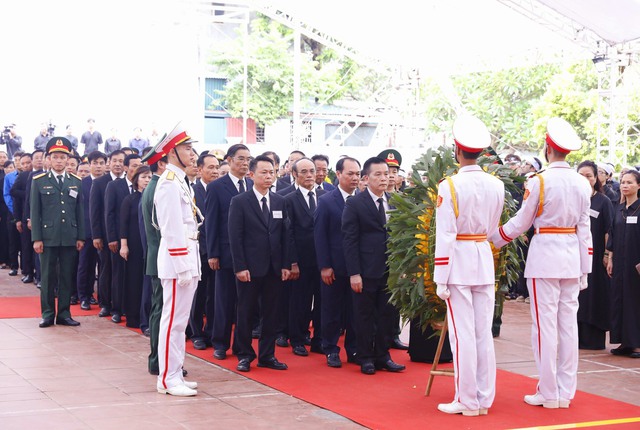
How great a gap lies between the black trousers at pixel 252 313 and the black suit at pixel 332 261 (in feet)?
1.77

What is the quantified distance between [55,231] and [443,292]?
5003 mm

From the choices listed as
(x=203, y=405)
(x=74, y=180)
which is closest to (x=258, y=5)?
(x=74, y=180)

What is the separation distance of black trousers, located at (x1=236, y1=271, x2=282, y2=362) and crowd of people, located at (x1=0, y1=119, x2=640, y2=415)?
0.04 feet

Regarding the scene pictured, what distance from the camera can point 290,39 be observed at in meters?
35.6

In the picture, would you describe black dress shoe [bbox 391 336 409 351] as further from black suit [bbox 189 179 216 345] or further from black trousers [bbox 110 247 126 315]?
black trousers [bbox 110 247 126 315]

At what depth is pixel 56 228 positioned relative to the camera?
969cm

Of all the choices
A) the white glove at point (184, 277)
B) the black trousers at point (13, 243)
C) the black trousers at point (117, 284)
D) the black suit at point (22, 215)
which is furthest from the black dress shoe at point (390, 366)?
the black trousers at point (13, 243)

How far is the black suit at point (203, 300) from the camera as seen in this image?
8984 mm

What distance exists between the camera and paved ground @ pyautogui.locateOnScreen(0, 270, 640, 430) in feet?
19.6

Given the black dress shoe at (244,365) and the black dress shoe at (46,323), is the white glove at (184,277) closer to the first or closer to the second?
the black dress shoe at (244,365)

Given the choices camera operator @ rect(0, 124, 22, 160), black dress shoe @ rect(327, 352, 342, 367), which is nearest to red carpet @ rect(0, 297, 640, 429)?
black dress shoe @ rect(327, 352, 342, 367)

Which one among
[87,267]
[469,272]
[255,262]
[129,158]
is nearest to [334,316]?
[255,262]

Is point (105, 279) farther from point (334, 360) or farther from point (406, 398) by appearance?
point (406, 398)

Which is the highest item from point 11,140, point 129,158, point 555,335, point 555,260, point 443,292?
point 11,140
